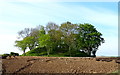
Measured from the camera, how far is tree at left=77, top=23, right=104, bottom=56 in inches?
1411

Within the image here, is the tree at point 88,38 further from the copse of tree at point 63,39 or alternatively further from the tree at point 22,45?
the tree at point 22,45

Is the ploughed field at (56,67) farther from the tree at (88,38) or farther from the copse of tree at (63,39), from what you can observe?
the tree at (88,38)

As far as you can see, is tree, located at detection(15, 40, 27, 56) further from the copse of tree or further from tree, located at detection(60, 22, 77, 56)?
tree, located at detection(60, 22, 77, 56)

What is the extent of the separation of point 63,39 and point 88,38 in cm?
532

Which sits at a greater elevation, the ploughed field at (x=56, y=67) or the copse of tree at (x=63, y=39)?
the copse of tree at (x=63, y=39)

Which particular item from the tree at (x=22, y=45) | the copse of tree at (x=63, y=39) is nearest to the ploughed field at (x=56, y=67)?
the copse of tree at (x=63, y=39)

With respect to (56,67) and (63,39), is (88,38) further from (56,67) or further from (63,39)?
(56,67)

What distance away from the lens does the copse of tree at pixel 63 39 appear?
111ft

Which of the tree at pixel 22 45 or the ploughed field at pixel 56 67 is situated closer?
the ploughed field at pixel 56 67

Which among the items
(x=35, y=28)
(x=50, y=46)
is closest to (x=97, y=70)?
(x=50, y=46)

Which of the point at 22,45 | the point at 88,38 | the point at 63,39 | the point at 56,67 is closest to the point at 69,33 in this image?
the point at 63,39

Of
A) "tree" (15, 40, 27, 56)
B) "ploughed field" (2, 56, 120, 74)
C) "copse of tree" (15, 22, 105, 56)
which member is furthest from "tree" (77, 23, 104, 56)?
"ploughed field" (2, 56, 120, 74)

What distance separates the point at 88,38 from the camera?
3697 centimetres

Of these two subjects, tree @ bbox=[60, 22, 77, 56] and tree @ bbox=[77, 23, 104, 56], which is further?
tree @ bbox=[77, 23, 104, 56]
